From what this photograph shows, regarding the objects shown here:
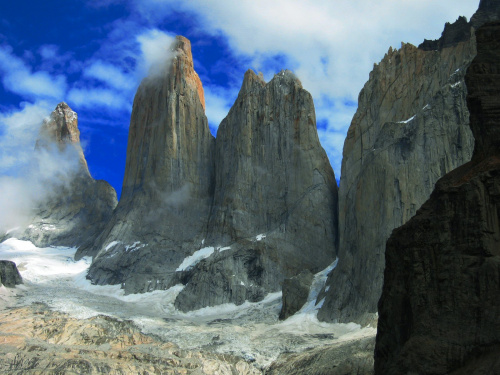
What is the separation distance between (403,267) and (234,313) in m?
42.2

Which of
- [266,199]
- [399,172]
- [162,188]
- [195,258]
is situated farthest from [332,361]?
[162,188]

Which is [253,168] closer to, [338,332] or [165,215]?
[165,215]

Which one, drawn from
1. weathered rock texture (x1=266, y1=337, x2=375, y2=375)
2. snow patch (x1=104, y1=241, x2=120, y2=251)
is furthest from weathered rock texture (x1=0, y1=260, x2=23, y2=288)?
weathered rock texture (x1=266, y1=337, x2=375, y2=375)

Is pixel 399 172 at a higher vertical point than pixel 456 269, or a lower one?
higher

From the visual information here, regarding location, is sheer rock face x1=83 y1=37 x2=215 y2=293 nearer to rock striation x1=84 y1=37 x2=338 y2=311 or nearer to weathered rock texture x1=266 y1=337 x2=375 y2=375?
rock striation x1=84 y1=37 x2=338 y2=311

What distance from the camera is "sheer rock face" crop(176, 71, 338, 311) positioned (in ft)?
→ 204

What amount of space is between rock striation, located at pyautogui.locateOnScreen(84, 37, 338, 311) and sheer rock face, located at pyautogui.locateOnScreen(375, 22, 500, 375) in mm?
44464

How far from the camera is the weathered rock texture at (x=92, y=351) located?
40094 mm

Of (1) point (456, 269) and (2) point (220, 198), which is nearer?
(1) point (456, 269)

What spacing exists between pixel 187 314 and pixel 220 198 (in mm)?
17190

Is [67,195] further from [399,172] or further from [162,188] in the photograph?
[399,172]

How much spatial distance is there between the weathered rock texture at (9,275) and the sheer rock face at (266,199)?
1668cm

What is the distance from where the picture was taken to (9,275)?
64.9 meters

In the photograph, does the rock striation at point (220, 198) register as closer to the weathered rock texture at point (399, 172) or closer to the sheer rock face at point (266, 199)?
the sheer rock face at point (266, 199)
